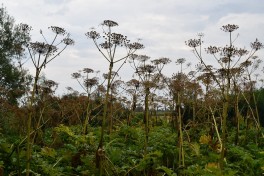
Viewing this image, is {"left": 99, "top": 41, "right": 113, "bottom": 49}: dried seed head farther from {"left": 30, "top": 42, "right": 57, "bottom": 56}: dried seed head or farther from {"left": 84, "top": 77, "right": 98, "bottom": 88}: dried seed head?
{"left": 84, "top": 77, "right": 98, "bottom": 88}: dried seed head

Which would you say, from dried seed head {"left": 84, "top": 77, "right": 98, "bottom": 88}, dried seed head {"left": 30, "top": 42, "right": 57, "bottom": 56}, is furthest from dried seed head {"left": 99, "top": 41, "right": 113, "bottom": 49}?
dried seed head {"left": 84, "top": 77, "right": 98, "bottom": 88}

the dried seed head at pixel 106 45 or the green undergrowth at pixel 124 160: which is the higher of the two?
the dried seed head at pixel 106 45

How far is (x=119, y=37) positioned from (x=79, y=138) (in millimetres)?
2437

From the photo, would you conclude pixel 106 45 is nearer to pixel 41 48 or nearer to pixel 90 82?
pixel 41 48

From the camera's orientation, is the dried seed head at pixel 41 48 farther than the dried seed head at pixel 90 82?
No

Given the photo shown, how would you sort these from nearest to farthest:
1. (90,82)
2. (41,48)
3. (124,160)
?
(41,48) → (124,160) → (90,82)

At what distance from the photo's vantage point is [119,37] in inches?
289

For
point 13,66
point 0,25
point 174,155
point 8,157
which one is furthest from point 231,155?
point 0,25

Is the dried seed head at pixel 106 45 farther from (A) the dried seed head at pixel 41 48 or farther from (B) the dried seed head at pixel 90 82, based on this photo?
(B) the dried seed head at pixel 90 82

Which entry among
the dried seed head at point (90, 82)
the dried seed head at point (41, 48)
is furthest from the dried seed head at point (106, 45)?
the dried seed head at point (90, 82)

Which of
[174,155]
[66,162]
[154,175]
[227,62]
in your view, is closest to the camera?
[227,62]

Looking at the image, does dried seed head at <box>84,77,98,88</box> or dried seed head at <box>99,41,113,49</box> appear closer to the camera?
dried seed head at <box>99,41,113,49</box>

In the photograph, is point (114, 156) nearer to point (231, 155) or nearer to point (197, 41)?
point (197, 41)

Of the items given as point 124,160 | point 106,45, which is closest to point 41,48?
point 106,45
